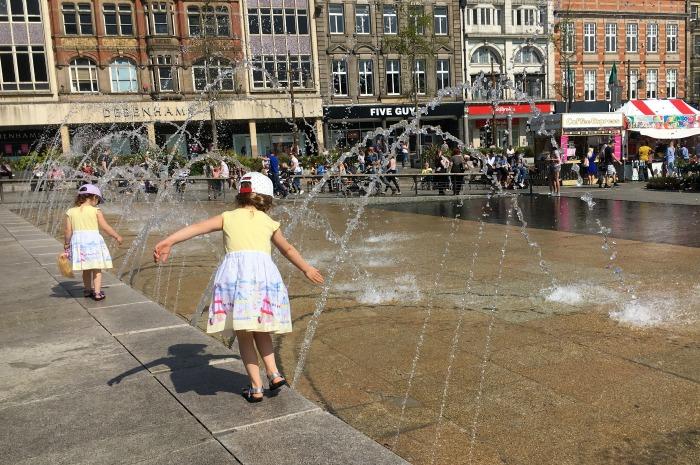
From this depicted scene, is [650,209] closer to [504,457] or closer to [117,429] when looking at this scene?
[504,457]

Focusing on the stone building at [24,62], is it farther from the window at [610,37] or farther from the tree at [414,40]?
the window at [610,37]

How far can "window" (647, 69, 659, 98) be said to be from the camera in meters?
54.1

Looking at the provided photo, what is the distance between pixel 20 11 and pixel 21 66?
3.39m

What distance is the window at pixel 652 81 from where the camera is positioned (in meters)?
54.1

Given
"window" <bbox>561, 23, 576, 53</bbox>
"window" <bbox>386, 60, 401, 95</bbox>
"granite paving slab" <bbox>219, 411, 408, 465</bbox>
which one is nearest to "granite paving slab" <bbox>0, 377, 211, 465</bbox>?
"granite paving slab" <bbox>219, 411, 408, 465</bbox>

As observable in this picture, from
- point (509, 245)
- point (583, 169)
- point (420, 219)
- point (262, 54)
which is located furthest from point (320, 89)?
point (509, 245)

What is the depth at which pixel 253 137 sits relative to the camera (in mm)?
43656

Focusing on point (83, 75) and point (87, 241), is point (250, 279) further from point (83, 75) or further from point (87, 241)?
point (83, 75)

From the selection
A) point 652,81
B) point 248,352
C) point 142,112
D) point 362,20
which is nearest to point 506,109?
point 362,20

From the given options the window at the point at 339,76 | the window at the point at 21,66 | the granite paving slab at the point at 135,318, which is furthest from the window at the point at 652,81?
the granite paving slab at the point at 135,318

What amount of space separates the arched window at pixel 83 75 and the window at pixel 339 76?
52.1 feet

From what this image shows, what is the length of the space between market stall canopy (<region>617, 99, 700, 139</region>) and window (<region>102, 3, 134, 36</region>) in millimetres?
30791

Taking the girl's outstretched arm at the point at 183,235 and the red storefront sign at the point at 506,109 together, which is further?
the red storefront sign at the point at 506,109

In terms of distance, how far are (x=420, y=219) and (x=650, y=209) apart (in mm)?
5469
